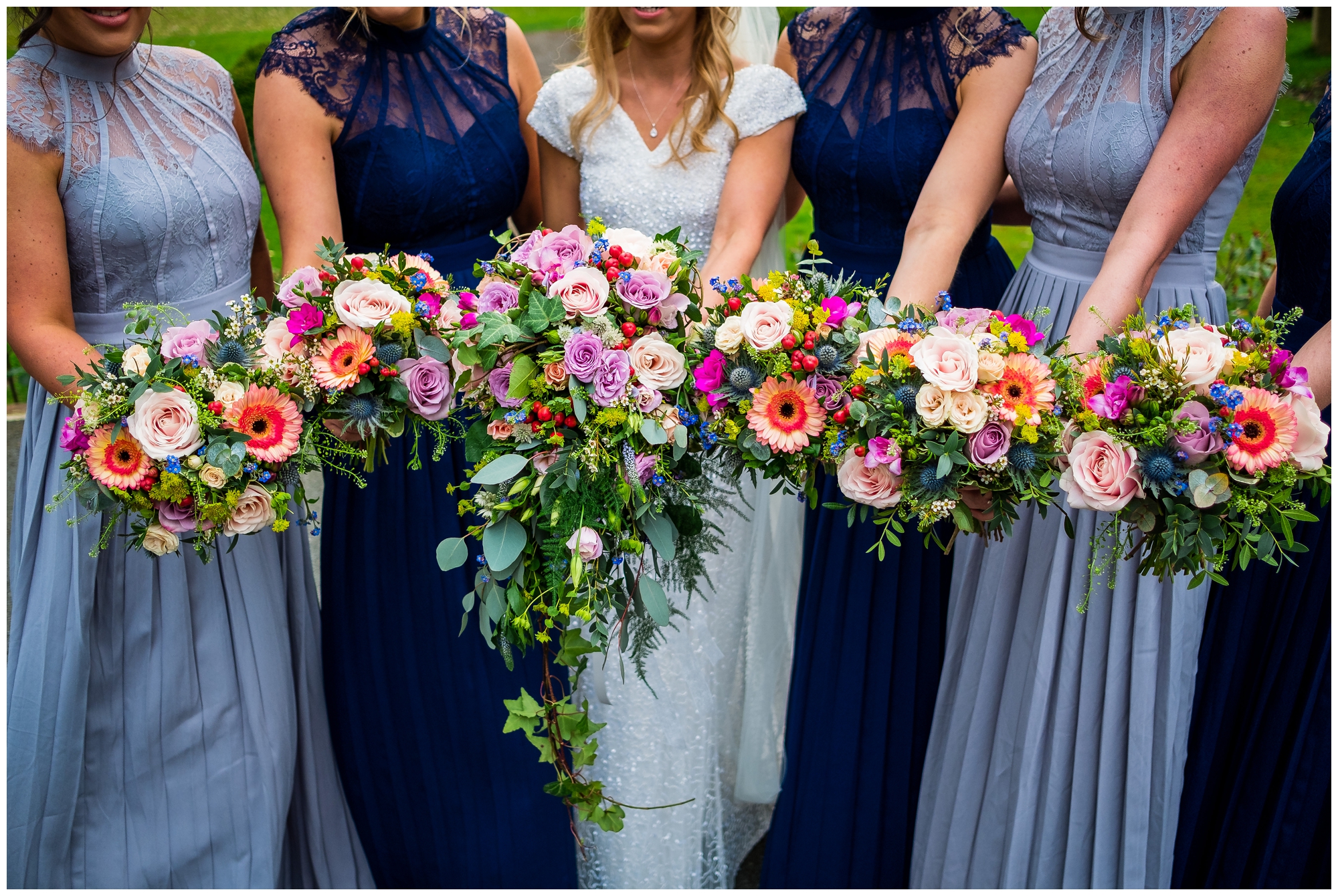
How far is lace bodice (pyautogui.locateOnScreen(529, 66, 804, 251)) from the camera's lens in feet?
9.56

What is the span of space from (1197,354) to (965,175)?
0.97 m

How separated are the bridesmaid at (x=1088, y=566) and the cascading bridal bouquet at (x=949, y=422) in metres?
0.47

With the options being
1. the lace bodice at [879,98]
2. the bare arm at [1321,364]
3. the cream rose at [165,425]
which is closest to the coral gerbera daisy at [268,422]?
the cream rose at [165,425]

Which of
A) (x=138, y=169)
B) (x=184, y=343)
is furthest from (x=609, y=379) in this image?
(x=138, y=169)

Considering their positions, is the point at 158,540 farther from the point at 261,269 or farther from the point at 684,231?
the point at 684,231

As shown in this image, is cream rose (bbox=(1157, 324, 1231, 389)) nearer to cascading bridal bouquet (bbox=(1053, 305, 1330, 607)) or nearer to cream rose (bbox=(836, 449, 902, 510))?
cascading bridal bouquet (bbox=(1053, 305, 1330, 607))

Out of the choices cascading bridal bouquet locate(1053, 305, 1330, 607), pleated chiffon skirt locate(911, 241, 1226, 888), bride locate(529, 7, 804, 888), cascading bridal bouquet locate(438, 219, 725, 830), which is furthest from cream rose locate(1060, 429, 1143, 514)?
bride locate(529, 7, 804, 888)

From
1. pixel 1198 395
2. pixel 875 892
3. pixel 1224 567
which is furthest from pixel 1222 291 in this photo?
pixel 875 892

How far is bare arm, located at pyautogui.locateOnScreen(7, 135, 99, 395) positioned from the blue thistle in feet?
6.45

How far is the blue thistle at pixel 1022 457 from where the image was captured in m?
1.83

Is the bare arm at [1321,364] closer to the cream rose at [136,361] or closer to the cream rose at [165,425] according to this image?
the cream rose at [165,425]

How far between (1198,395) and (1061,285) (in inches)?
31.3

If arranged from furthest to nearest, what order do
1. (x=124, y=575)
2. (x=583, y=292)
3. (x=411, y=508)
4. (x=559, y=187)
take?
(x=559, y=187) → (x=411, y=508) → (x=124, y=575) → (x=583, y=292)

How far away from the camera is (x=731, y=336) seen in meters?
1.90
